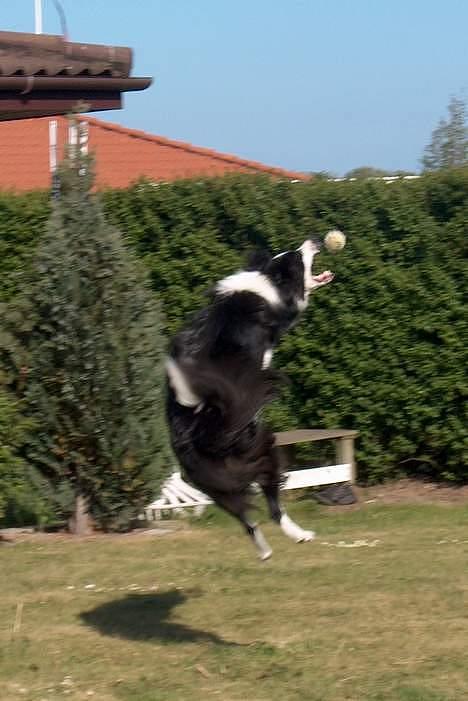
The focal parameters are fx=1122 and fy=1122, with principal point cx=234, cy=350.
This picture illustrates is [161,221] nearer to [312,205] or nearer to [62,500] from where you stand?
[312,205]

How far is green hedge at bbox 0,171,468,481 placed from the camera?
9961 mm

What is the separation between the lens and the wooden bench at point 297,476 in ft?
31.2

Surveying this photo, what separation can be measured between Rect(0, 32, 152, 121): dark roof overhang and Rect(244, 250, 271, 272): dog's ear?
2953 mm

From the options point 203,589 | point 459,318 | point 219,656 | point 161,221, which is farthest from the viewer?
point 161,221

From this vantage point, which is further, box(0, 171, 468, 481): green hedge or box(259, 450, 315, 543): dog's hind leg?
box(0, 171, 468, 481): green hedge

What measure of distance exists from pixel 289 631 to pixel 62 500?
3431 millimetres

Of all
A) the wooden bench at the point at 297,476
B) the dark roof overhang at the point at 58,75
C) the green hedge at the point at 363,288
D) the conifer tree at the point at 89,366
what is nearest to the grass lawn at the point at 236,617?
the conifer tree at the point at 89,366

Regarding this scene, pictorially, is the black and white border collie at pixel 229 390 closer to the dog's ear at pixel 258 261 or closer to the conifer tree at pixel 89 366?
the dog's ear at pixel 258 261

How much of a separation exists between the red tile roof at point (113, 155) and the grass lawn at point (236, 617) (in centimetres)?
1132

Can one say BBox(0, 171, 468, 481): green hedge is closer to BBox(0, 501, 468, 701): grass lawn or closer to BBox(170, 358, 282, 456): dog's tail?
BBox(0, 501, 468, 701): grass lawn

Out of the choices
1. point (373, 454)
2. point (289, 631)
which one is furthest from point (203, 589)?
point (373, 454)

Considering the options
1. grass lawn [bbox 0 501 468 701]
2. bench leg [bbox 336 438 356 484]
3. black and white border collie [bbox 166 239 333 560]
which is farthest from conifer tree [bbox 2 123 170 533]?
black and white border collie [bbox 166 239 333 560]

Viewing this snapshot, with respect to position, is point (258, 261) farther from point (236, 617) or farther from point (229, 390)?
point (236, 617)

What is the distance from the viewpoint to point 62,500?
870 centimetres
